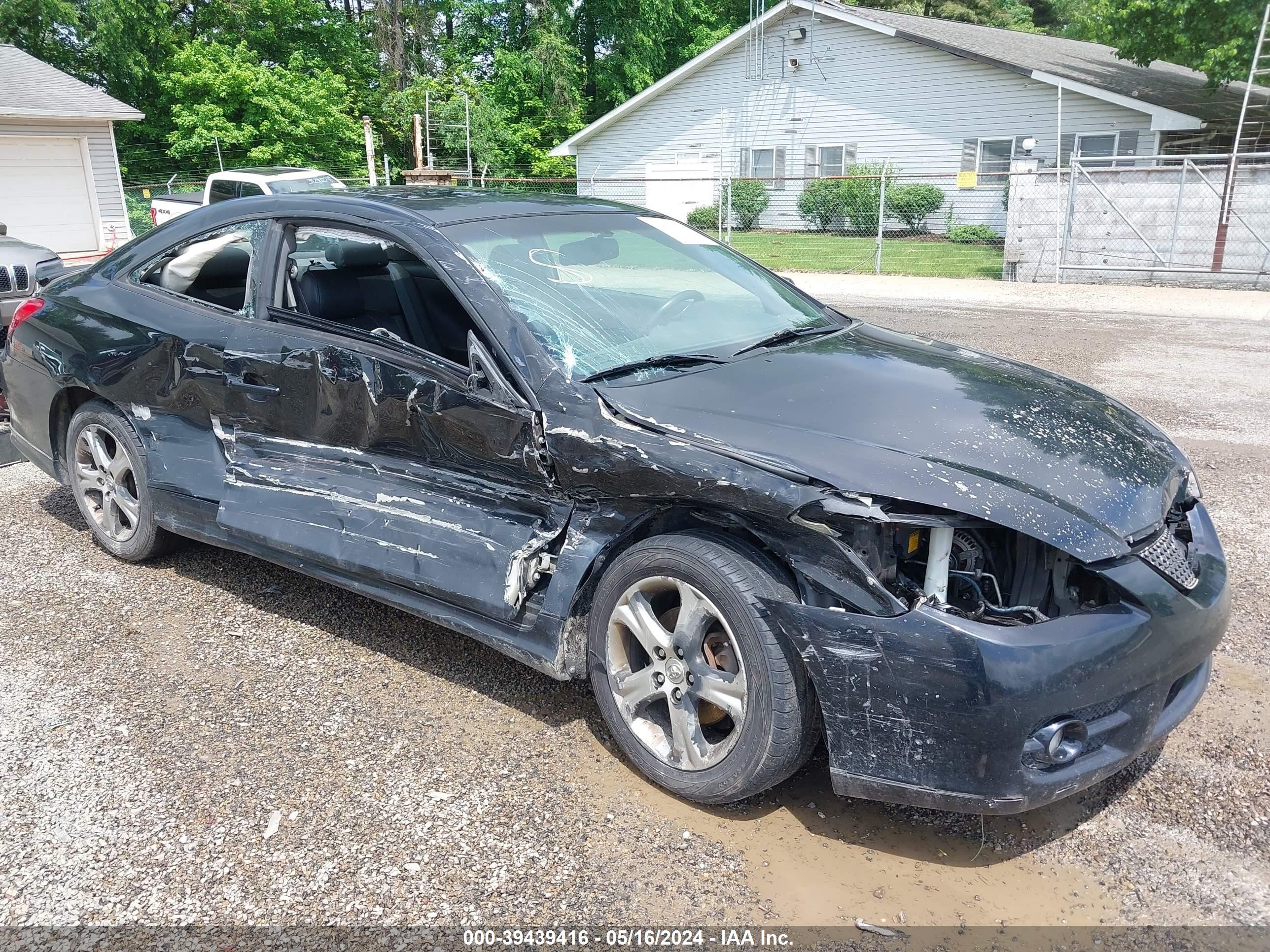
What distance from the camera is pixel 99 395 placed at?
174 inches

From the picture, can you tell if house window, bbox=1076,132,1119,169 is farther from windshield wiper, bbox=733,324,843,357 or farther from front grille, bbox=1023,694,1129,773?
front grille, bbox=1023,694,1129,773

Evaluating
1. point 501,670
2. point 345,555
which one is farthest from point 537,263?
point 501,670

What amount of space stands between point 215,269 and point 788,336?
249 centimetres

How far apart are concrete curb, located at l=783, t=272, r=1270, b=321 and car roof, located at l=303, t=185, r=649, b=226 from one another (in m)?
8.27

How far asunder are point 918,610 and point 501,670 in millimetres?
1766

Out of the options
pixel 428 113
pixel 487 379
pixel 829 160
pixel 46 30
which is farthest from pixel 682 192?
pixel 487 379

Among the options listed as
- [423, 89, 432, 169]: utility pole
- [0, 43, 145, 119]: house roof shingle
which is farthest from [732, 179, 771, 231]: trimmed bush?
[0, 43, 145, 119]: house roof shingle

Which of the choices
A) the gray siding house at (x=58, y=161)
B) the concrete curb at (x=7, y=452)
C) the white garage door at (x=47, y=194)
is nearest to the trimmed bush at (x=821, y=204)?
Answer: the gray siding house at (x=58, y=161)

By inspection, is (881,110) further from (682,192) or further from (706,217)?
(682,192)

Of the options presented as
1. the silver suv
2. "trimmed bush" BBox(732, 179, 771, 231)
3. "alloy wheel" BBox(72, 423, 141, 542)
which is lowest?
"trimmed bush" BBox(732, 179, 771, 231)

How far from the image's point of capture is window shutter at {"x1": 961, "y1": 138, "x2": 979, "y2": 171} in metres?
24.2

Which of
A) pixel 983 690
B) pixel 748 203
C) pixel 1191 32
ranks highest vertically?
pixel 1191 32

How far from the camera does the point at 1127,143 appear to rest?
2233cm

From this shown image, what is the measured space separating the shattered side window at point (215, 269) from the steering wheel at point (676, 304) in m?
1.65
